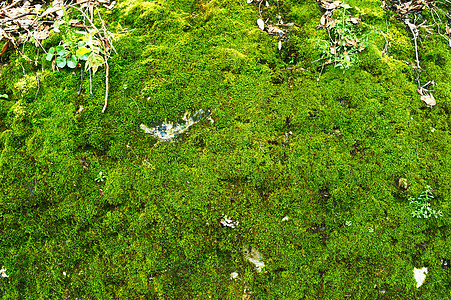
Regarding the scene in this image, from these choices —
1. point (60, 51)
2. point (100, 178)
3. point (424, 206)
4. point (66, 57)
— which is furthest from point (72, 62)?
point (424, 206)

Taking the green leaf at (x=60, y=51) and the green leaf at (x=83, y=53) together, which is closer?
the green leaf at (x=83, y=53)

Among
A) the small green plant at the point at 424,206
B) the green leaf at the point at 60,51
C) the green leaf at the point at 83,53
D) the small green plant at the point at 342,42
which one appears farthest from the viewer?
the small green plant at the point at 342,42

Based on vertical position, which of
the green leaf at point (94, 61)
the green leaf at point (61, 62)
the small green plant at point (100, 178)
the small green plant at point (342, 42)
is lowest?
the small green plant at point (100, 178)

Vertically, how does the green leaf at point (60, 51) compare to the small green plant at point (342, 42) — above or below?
below

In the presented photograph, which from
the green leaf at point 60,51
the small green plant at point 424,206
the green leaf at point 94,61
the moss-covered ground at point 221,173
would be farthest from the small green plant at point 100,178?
the small green plant at point 424,206

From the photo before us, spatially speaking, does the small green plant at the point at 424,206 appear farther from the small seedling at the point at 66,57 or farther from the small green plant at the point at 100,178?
the small seedling at the point at 66,57

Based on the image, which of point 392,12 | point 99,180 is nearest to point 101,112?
point 99,180

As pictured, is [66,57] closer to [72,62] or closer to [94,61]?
[72,62]

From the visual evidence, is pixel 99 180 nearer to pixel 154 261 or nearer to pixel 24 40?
pixel 154 261
